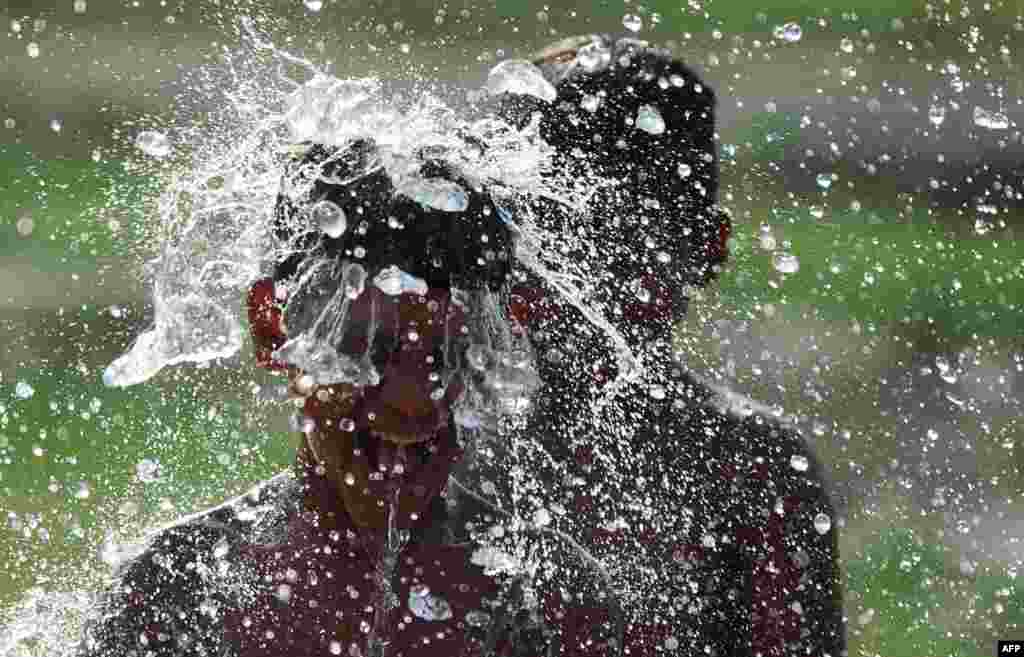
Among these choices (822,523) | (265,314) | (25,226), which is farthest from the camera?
(25,226)

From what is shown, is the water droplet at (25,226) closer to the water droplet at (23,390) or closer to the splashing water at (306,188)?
the water droplet at (23,390)

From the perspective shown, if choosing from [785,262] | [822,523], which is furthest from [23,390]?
[822,523]

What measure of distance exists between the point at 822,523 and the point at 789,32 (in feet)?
7.67

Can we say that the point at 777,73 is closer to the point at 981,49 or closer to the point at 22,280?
the point at 981,49

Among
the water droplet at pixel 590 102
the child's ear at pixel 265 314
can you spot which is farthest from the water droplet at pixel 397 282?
the water droplet at pixel 590 102

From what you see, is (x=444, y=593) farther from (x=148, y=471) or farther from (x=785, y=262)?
(x=785, y=262)

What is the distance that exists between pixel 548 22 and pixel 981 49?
156 cm

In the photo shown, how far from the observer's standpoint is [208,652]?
1294mm

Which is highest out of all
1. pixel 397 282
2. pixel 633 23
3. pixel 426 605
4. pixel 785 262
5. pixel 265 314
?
pixel 397 282

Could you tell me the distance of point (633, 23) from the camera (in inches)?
134

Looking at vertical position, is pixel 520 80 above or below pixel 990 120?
above

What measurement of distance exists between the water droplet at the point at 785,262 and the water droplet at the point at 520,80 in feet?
6.68

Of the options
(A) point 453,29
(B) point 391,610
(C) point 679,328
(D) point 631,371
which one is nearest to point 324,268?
(B) point 391,610

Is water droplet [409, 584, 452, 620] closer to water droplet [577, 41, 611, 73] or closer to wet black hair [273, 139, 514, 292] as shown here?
wet black hair [273, 139, 514, 292]
